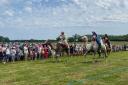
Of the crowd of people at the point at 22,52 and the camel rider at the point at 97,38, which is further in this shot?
the crowd of people at the point at 22,52

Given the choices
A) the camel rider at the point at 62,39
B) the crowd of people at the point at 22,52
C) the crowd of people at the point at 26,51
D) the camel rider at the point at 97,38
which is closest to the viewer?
the camel rider at the point at 97,38

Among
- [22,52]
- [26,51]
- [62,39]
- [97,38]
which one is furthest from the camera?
[22,52]

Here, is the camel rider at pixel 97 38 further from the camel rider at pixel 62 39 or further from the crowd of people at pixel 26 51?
the camel rider at pixel 62 39

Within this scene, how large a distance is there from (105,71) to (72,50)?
72.1 ft

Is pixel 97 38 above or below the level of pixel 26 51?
above

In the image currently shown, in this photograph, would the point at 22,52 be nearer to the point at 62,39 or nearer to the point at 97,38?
the point at 62,39

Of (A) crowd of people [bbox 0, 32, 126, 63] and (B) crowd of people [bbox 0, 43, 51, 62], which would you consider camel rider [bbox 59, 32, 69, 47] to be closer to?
(A) crowd of people [bbox 0, 32, 126, 63]

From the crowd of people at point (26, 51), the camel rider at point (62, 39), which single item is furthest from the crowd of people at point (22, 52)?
the camel rider at point (62, 39)

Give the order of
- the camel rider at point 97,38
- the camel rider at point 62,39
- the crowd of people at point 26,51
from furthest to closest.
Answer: the crowd of people at point 26,51 → the camel rider at point 62,39 → the camel rider at point 97,38

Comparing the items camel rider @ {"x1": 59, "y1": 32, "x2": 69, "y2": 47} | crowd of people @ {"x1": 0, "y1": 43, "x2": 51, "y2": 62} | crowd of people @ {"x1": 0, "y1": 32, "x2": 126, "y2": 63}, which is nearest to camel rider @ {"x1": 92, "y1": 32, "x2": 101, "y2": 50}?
crowd of people @ {"x1": 0, "y1": 32, "x2": 126, "y2": 63}

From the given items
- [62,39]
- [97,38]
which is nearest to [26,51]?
[62,39]

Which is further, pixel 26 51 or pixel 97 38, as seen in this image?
pixel 26 51

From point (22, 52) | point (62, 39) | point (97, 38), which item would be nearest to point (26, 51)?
point (22, 52)

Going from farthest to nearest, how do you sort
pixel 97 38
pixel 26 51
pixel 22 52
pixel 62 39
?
1. pixel 22 52
2. pixel 26 51
3. pixel 62 39
4. pixel 97 38
